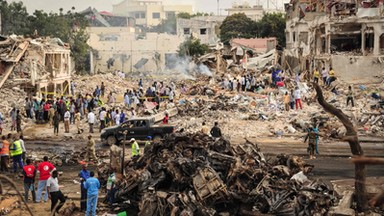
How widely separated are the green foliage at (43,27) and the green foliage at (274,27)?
907 inches

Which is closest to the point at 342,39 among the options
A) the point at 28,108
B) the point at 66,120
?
the point at 28,108

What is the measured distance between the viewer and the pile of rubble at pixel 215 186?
1288 centimetres

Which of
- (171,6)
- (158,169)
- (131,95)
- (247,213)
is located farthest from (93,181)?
(171,6)

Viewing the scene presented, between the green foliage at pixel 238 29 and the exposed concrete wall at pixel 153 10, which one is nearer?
the green foliage at pixel 238 29

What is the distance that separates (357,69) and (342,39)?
961cm

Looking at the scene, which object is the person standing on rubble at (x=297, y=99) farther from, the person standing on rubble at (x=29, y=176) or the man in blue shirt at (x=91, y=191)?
the man in blue shirt at (x=91, y=191)

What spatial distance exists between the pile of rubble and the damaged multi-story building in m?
24.3

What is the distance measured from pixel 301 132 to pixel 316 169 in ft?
24.2

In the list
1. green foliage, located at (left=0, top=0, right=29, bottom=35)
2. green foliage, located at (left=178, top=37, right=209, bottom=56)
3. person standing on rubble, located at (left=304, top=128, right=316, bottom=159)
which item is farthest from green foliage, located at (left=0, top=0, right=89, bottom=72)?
person standing on rubble, located at (left=304, top=128, right=316, bottom=159)

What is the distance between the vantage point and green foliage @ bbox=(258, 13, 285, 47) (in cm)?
7231

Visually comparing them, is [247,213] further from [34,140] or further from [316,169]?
[34,140]

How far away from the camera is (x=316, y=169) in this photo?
727 inches

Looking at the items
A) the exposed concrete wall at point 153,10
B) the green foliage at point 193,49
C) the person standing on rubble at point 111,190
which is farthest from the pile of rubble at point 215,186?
the exposed concrete wall at point 153,10

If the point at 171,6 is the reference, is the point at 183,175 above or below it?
below
